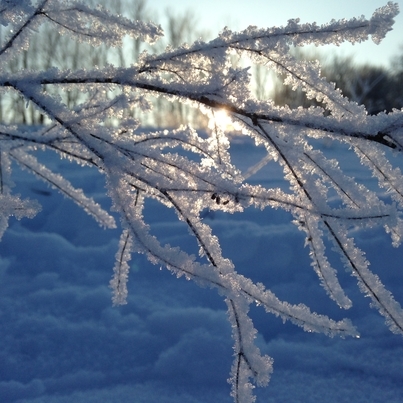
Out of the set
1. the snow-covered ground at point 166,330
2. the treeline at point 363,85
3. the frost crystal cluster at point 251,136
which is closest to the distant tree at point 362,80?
the treeline at point 363,85

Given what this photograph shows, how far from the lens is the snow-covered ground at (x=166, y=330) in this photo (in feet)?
5.88

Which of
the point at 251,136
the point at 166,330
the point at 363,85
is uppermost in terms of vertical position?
the point at 363,85

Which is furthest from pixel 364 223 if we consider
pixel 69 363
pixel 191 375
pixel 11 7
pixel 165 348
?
pixel 69 363

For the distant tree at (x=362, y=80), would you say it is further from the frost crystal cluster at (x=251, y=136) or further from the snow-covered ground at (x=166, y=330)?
the frost crystal cluster at (x=251, y=136)

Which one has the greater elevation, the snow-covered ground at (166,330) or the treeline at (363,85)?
the treeline at (363,85)

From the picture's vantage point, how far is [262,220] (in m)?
3.56

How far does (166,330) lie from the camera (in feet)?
7.04

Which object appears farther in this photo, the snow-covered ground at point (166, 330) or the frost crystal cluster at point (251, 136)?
the snow-covered ground at point (166, 330)

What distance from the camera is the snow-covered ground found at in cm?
179

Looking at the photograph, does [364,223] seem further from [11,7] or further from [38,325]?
[38,325]

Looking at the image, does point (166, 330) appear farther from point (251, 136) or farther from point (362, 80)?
point (362, 80)

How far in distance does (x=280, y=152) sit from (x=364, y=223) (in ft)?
0.76

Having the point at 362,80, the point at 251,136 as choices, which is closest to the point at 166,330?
the point at 251,136

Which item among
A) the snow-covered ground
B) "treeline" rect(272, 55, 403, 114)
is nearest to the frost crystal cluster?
the snow-covered ground
